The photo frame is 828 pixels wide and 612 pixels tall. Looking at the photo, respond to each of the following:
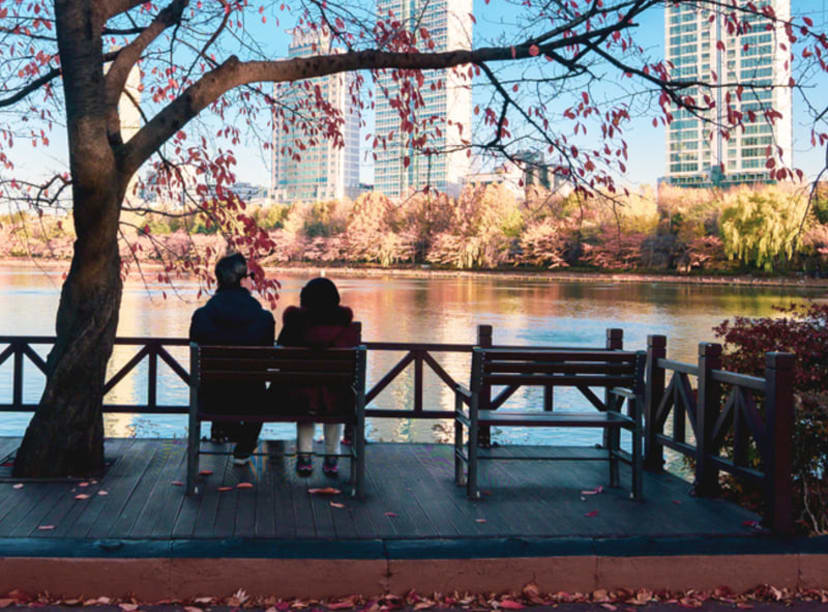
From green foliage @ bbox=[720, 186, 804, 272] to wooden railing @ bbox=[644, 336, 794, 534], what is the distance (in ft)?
216

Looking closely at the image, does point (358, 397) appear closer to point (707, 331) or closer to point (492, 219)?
point (707, 331)

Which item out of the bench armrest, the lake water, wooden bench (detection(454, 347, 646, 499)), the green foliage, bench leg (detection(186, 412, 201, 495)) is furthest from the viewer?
the green foliage

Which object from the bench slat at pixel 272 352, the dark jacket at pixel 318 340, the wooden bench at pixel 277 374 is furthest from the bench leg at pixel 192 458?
the dark jacket at pixel 318 340

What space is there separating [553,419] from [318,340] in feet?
5.10

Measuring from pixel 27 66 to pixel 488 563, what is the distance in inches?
288

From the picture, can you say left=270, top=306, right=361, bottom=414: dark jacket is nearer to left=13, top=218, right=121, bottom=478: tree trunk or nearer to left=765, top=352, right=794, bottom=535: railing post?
left=13, top=218, right=121, bottom=478: tree trunk

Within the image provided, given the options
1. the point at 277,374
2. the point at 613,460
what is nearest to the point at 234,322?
the point at 277,374

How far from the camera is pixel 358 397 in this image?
491cm

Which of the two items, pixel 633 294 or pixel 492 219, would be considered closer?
pixel 633 294

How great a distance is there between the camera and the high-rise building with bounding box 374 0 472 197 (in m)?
7.18

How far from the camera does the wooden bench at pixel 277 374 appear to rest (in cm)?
488

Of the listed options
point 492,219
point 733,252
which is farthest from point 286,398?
point 492,219

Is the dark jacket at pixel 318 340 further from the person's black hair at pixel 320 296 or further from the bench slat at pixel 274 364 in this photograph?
the bench slat at pixel 274 364

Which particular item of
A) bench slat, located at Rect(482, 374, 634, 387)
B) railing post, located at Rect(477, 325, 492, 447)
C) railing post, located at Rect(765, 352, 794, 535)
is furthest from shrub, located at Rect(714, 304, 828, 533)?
railing post, located at Rect(477, 325, 492, 447)
